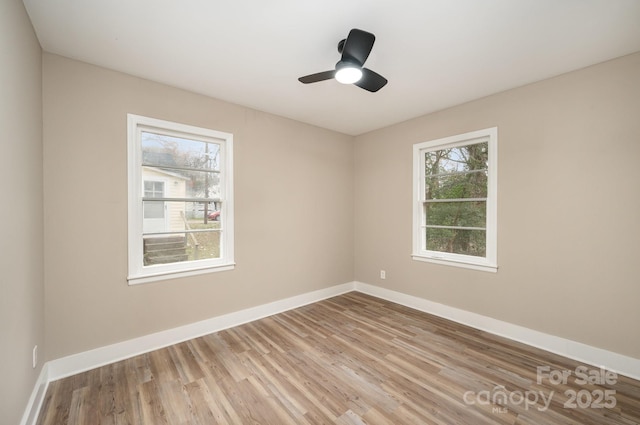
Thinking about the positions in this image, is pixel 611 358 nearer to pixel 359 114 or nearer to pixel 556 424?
pixel 556 424

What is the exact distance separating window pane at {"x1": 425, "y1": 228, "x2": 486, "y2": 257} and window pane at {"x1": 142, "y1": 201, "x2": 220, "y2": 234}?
2.89m

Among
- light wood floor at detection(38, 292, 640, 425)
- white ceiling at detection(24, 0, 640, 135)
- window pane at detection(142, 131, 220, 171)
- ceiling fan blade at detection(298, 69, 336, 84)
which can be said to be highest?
white ceiling at detection(24, 0, 640, 135)

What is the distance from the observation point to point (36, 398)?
6.07ft

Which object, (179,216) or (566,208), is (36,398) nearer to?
(179,216)

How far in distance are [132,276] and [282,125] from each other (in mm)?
2537

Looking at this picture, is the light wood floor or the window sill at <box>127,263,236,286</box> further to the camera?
the window sill at <box>127,263,236,286</box>

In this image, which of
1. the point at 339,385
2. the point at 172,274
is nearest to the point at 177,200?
the point at 172,274

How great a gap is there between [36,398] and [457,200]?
14.3 ft

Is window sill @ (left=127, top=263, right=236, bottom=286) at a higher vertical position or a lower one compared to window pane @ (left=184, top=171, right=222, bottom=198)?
lower

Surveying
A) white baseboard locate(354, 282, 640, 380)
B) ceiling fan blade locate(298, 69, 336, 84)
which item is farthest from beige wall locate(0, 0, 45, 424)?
white baseboard locate(354, 282, 640, 380)

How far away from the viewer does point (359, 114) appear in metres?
3.62

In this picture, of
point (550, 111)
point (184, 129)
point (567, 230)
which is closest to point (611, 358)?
point (567, 230)

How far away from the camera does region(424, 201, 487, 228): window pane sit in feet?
10.5

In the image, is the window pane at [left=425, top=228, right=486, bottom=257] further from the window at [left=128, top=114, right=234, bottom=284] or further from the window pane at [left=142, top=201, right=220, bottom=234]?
the window pane at [left=142, top=201, right=220, bottom=234]
